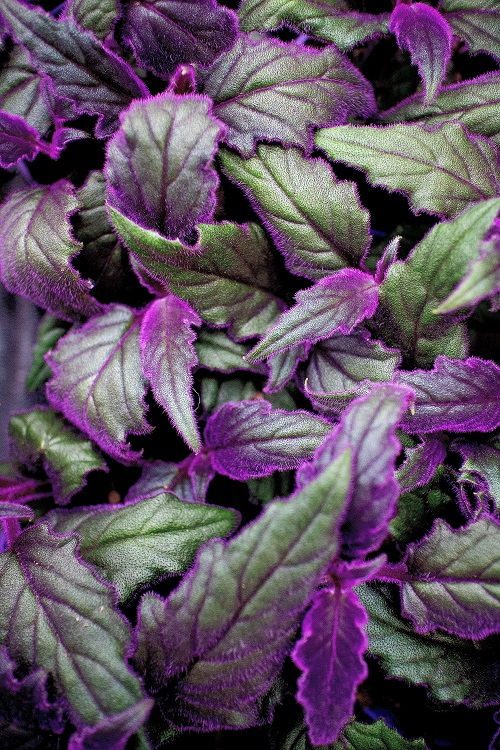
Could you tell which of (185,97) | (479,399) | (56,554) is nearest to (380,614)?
(479,399)

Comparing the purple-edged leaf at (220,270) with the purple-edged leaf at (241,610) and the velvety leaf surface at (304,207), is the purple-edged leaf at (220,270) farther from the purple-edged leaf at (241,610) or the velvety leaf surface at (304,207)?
the purple-edged leaf at (241,610)

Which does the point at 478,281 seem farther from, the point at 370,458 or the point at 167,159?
the point at 167,159

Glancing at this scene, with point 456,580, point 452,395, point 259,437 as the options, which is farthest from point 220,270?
point 456,580

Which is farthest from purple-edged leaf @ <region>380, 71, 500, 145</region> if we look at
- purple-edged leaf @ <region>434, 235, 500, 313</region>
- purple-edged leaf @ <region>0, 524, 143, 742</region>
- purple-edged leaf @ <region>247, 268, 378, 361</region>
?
purple-edged leaf @ <region>0, 524, 143, 742</region>

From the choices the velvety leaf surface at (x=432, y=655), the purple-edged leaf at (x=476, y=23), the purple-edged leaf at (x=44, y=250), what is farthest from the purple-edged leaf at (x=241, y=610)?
the purple-edged leaf at (x=476, y=23)

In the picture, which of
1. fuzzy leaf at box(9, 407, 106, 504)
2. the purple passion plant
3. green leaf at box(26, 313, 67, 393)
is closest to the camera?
the purple passion plant

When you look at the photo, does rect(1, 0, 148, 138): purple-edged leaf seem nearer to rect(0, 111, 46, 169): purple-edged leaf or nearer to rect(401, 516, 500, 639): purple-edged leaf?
rect(0, 111, 46, 169): purple-edged leaf
